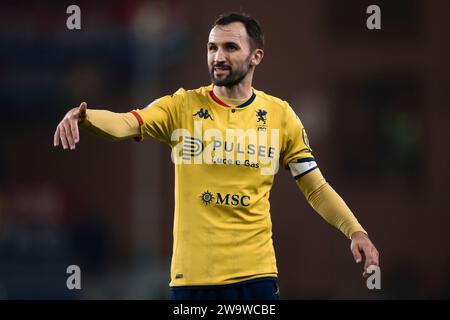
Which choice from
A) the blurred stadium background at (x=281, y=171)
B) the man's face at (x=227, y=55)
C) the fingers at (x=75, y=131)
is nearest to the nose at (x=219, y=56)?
the man's face at (x=227, y=55)

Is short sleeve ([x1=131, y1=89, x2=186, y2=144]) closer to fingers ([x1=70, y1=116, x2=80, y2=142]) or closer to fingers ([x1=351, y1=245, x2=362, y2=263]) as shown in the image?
fingers ([x1=70, y1=116, x2=80, y2=142])

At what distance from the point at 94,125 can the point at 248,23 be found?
1551mm

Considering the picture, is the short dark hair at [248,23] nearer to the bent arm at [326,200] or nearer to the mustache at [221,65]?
the mustache at [221,65]

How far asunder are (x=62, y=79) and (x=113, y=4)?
3024 millimetres

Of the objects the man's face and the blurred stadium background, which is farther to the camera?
the blurred stadium background

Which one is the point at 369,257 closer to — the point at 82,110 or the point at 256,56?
the point at 256,56

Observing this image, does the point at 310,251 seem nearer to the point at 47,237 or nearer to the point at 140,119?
the point at 47,237

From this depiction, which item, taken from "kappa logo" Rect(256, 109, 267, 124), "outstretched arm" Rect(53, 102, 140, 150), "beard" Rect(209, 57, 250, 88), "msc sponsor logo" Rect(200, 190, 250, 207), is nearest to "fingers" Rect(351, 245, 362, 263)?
"msc sponsor logo" Rect(200, 190, 250, 207)

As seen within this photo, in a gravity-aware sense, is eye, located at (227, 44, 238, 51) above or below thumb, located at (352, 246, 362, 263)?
above

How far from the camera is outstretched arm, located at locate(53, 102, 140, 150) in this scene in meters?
6.18

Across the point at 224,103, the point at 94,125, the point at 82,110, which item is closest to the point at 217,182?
the point at 224,103

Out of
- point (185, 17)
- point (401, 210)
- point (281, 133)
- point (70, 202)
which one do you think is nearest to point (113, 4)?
point (185, 17)

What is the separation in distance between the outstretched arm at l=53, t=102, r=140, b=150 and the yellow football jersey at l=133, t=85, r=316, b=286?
0.13m

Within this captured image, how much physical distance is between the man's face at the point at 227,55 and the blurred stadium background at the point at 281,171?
1891 centimetres
